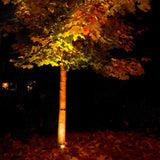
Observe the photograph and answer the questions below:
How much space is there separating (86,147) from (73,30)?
340cm

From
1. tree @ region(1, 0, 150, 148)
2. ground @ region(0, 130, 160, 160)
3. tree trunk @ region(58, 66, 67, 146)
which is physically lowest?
ground @ region(0, 130, 160, 160)

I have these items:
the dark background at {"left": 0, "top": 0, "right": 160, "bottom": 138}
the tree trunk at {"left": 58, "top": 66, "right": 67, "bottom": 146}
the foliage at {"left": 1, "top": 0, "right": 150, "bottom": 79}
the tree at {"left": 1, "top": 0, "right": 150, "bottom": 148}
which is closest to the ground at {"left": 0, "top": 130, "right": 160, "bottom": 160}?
the tree trunk at {"left": 58, "top": 66, "right": 67, "bottom": 146}

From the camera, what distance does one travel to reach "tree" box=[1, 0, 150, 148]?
14.9ft

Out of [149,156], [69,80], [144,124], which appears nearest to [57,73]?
[69,80]

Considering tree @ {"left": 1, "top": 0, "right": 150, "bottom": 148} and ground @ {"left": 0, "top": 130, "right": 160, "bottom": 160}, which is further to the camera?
ground @ {"left": 0, "top": 130, "right": 160, "bottom": 160}

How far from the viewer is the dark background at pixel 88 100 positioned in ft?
28.2

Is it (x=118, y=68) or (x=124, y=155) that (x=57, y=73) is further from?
(x=124, y=155)

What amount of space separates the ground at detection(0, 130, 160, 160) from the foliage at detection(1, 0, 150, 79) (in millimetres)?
2150

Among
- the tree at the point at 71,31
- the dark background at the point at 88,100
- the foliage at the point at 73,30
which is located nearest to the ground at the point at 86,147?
the tree at the point at 71,31

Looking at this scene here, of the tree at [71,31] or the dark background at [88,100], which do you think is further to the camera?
the dark background at [88,100]

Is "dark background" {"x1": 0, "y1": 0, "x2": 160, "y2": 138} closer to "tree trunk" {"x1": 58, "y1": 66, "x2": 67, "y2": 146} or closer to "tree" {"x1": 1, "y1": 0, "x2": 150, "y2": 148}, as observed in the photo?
"tree trunk" {"x1": 58, "y1": 66, "x2": 67, "y2": 146}

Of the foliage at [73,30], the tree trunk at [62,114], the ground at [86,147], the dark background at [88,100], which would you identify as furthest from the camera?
the dark background at [88,100]

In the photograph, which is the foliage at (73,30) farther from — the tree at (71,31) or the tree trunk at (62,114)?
the tree trunk at (62,114)

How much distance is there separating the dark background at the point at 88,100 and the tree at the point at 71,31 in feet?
9.39
